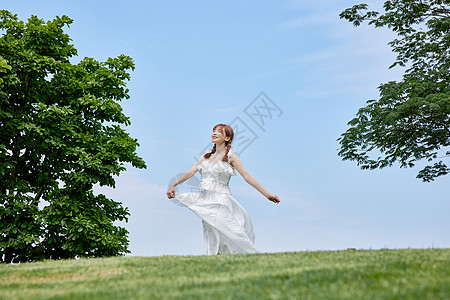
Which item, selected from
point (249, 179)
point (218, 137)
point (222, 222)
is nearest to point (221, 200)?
point (222, 222)

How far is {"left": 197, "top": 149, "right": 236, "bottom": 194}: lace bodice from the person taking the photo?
32.0 ft

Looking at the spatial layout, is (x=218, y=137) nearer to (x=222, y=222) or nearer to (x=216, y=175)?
(x=216, y=175)

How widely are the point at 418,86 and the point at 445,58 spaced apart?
4.27 metres

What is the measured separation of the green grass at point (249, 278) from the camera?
16.5 ft

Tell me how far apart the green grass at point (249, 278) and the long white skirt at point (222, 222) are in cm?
156

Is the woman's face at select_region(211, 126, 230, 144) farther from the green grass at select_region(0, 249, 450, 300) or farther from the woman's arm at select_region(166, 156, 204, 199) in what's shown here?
the green grass at select_region(0, 249, 450, 300)

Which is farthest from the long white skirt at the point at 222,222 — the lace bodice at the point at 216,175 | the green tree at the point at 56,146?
the green tree at the point at 56,146

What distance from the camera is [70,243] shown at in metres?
13.8

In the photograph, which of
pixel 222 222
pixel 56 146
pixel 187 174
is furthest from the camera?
pixel 56 146

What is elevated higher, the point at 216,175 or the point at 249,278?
the point at 216,175

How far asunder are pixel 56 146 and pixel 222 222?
7.93 metres

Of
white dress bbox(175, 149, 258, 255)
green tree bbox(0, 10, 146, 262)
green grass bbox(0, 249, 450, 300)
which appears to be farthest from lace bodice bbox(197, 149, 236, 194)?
green tree bbox(0, 10, 146, 262)

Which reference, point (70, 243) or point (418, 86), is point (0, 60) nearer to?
point (70, 243)

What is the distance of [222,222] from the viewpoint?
950 cm
